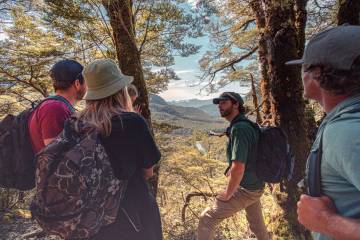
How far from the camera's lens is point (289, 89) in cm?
422

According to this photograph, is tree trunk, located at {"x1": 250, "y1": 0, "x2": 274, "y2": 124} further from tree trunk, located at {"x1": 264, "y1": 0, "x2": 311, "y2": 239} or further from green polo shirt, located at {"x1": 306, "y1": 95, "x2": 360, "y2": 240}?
green polo shirt, located at {"x1": 306, "y1": 95, "x2": 360, "y2": 240}

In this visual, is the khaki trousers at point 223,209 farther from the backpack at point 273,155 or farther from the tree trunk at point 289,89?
the tree trunk at point 289,89

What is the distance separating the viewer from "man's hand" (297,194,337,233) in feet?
3.52

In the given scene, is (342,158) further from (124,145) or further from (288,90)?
(288,90)

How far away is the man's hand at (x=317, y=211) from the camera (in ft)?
3.52

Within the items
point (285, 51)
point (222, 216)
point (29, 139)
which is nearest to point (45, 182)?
point (29, 139)

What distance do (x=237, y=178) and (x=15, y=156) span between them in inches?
69.8

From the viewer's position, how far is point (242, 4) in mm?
8875

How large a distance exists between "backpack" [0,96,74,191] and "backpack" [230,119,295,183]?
71.6 inches

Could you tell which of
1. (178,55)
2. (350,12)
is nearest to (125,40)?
(350,12)

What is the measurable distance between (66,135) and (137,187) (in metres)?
0.53

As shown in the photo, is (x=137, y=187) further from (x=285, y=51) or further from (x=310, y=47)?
(x=285, y=51)

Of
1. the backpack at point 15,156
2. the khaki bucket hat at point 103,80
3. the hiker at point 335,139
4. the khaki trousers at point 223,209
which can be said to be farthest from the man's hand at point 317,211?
the khaki trousers at point 223,209

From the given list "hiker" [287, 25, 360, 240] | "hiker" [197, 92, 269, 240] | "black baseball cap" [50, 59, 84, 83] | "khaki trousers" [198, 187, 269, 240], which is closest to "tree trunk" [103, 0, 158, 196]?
"hiker" [197, 92, 269, 240]
